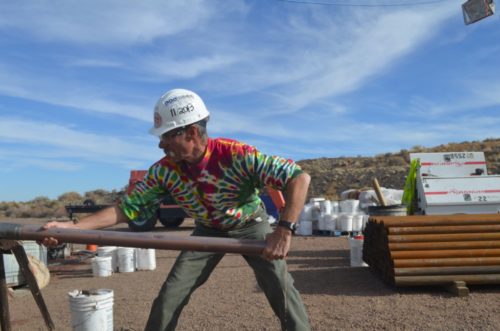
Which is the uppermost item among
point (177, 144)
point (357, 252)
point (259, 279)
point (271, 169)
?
point (177, 144)

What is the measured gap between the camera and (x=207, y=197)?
365cm

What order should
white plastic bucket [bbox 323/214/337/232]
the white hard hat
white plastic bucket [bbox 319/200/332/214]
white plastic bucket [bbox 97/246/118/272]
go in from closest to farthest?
1. the white hard hat
2. white plastic bucket [bbox 97/246/118/272]
3. white plastic bucket [bbox 323/214/337/232]
4. white plastic bucket [bbox 319/200/332/214]

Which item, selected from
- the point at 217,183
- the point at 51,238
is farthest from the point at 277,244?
the point at 51,238

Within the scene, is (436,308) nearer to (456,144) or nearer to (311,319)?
(311,319)

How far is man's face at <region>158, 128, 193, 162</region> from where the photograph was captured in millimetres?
3396

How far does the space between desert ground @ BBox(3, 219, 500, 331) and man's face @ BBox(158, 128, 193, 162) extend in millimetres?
3144

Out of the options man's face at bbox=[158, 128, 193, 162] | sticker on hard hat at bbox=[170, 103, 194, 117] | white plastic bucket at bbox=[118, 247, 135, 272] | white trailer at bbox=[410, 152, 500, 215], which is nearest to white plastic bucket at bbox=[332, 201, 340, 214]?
white trailer at bbox=[410, 152, 500, 215]

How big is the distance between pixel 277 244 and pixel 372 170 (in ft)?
133

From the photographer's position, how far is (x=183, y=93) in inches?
136

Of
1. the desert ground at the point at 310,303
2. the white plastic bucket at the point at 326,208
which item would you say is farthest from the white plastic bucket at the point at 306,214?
the desert ground at the point at 310,303

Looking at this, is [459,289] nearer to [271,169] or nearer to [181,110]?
[271,169]

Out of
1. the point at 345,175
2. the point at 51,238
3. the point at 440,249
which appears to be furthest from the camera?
the point at 345,175

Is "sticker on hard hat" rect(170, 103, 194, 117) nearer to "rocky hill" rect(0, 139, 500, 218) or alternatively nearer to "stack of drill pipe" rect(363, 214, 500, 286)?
"stack of drill pipe" rect(363, 214, 500, 286)

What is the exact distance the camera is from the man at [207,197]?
10.8ft
